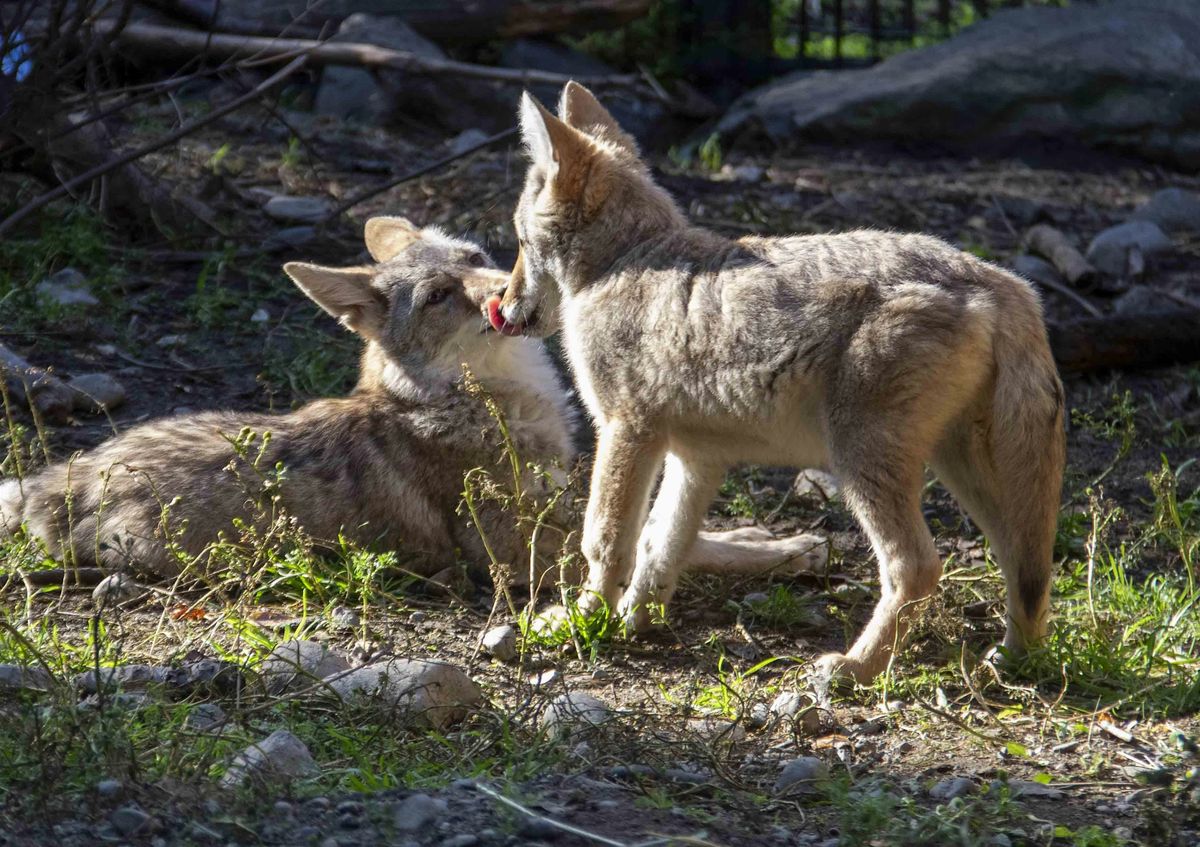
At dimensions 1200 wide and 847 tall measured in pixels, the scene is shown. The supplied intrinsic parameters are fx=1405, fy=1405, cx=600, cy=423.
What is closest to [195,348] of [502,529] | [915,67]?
[502,529]

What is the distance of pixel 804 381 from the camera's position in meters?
4.63

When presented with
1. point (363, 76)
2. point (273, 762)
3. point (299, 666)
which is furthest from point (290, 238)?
point (273, 762)

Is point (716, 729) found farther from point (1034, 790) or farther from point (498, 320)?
point (498, 320)

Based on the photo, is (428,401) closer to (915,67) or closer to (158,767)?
(158,767)

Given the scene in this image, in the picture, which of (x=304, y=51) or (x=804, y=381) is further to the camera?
(x=304, y=51)

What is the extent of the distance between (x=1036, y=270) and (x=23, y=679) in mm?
6828

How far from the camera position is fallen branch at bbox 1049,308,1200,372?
7.69m

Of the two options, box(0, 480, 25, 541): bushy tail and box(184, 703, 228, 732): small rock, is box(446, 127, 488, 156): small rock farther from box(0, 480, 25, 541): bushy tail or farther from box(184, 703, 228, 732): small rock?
box(184, 703, 228, 732): small rock

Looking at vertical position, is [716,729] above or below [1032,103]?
below

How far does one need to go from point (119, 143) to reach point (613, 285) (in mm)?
5756

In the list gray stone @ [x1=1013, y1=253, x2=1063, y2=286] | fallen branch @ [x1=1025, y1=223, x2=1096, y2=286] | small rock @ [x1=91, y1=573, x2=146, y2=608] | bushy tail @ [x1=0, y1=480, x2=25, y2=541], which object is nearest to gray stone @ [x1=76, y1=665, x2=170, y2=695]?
small rock @ [x1=91, y1=573, x2=146, y2=608]

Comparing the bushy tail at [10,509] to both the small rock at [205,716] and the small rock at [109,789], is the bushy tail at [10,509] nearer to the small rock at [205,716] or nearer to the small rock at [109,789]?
the small rock at [205,716]

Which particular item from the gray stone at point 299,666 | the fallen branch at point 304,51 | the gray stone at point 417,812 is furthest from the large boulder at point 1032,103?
the gray stone at point 417,812

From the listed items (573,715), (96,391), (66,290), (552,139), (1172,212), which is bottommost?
Answer: (573,715)
